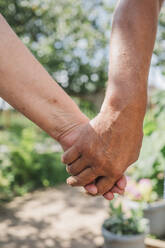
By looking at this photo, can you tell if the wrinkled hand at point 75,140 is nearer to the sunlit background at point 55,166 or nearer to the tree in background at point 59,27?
the sunlit background at point 55,166

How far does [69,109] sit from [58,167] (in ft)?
17.6

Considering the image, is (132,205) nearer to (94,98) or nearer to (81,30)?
(81,30)

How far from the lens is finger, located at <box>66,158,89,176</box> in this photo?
111cm

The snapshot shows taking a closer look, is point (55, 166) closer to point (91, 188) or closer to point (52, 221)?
point (52, 221)

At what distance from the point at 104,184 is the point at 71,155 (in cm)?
18

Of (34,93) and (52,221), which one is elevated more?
(34,93)

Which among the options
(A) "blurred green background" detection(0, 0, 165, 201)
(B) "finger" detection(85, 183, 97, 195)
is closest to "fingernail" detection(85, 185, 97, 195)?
(B) "finger" detection(85, 183, 97, 195)

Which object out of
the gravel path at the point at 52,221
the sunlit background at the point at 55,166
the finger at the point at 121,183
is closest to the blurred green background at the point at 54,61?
the sunlit background at the point at 55,166

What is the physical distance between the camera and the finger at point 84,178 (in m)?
1.12

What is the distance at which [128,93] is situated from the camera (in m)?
1.03

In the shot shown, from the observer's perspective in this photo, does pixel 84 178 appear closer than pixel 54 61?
Yes

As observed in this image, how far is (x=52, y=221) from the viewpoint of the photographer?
4.09 metres

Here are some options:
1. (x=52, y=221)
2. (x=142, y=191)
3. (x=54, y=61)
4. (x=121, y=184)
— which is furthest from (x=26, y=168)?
(x=121, y=184)

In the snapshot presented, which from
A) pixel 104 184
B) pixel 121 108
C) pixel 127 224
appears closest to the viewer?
pixel 121 108
